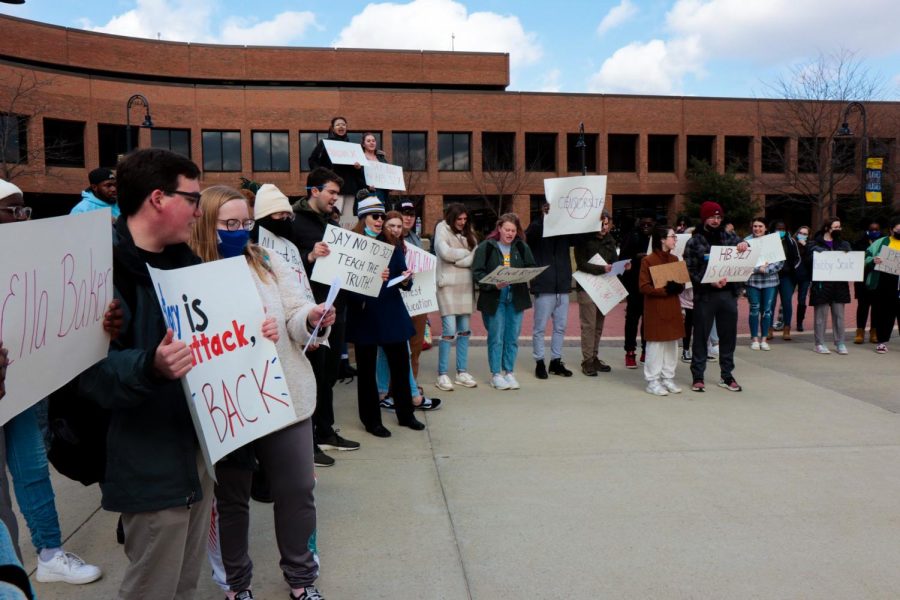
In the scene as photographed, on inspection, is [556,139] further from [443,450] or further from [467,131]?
[443,450]

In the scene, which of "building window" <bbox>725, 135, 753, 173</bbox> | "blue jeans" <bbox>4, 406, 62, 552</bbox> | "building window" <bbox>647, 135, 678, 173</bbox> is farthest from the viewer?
"building window" <bbox>647, 135, 678, 173</bbox>

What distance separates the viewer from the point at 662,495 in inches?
192

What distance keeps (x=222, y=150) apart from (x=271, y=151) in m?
2.82

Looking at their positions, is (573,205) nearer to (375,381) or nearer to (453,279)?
(453,279)

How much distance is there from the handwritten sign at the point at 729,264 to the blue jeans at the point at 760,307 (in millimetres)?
2939

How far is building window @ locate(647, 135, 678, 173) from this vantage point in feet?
155

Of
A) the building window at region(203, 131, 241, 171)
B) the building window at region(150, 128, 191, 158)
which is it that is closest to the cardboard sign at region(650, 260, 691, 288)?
the building window at region(203, 131, 241, 171)

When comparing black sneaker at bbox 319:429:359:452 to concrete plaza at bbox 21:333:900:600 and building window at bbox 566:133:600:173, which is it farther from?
building window at bbox 566:133:600:173

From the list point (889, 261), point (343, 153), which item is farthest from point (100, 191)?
point (889, 261)

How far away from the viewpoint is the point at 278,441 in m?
3.27

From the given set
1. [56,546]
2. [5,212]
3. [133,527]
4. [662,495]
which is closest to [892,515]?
[662,495]

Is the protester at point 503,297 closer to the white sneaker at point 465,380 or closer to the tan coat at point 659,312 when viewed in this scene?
the white sneaker at point 465,380

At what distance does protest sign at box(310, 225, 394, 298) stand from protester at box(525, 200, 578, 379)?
9.98 feet

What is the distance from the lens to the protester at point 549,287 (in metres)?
8.80
